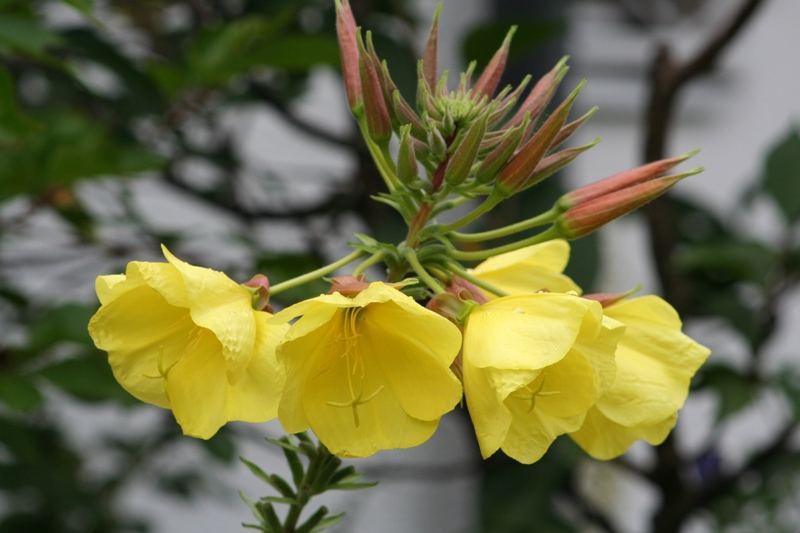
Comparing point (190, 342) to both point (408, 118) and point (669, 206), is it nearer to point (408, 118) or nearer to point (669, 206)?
point (408, 118)

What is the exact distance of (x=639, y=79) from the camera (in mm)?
2775

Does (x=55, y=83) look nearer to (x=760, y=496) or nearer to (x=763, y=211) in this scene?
(x=760, y=496)

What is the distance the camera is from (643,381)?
0.59 m

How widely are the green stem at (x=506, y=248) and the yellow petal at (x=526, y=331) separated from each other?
0.12ft

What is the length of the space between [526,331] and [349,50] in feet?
0.76

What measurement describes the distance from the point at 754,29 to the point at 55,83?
78.2 inches

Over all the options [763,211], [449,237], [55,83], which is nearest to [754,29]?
[763,211]

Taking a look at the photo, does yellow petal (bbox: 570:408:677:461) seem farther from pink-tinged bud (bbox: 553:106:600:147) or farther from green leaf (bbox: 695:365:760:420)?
green leaf (bbox: 695:365:760:420)

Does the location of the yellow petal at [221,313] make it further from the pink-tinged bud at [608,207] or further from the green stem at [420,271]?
the pink-tinged bud at [608,207]

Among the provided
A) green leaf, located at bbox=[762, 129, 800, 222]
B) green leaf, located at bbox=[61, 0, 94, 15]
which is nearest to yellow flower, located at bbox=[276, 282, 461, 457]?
green leaf, located at bbox=[61, 0, 94, 15]

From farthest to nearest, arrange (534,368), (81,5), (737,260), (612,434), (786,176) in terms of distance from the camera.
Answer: (786,176)
(737,260)
(81,5)
(612,434)
(534,368)

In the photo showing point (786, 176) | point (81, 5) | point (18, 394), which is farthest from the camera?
point (786, 176)

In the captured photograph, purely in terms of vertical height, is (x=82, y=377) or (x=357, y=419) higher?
(x=357, y=419)

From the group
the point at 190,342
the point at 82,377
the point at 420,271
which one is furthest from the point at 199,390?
the point at 82,377
